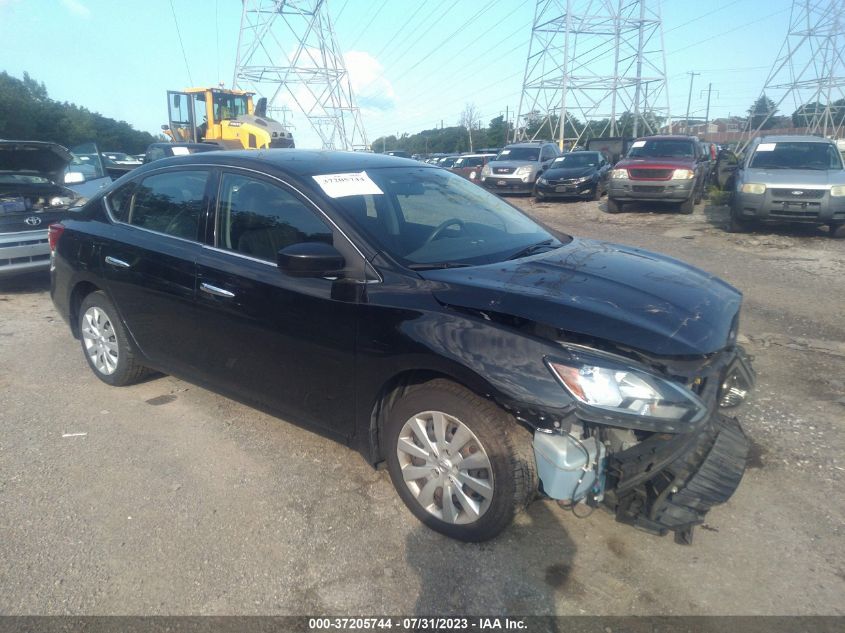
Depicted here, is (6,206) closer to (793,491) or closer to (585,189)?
(793,491)

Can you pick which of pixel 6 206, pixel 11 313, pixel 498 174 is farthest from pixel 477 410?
pixel 498 174

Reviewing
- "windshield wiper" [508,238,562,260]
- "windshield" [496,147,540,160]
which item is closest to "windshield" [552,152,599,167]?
"windshield" [496,147,540,160]

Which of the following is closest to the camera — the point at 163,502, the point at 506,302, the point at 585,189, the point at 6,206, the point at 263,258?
the point at 506,302

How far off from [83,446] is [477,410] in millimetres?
2676

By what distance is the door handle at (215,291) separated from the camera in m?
3.66

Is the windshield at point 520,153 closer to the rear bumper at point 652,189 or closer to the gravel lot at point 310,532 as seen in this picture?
the rear bumper at point 652,189

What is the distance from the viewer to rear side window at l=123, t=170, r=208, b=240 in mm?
4000

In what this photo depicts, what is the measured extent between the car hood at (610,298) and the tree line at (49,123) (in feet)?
119

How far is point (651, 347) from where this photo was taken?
2.61m

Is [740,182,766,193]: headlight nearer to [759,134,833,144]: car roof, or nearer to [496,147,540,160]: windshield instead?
[759,134,833,144]: car roof

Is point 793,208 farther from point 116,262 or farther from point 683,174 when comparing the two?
point 116,262

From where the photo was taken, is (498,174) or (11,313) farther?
(498,174)

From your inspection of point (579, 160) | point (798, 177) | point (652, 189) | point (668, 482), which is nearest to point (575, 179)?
point (579, 160)

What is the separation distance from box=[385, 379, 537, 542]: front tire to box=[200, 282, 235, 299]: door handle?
1.25 meters
